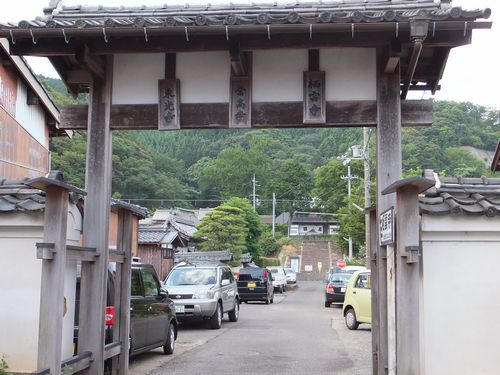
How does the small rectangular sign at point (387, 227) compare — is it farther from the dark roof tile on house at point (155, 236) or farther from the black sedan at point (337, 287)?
the dark roof tile on house at point (155, 236)

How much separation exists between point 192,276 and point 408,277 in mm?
13533

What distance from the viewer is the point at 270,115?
26.8ft

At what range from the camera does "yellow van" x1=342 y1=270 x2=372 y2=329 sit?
18406 millimetres

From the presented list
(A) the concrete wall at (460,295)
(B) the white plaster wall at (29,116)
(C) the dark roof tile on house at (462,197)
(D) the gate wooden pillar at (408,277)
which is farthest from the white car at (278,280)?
Result: (D) the gate wooden pillar at (408,277)

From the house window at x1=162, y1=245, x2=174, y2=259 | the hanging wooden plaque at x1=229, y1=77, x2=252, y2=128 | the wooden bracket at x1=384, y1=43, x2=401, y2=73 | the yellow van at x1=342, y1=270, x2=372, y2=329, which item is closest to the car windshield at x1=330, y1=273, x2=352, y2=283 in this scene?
the house window at x1=162, y1=245, x2=174, y2=259

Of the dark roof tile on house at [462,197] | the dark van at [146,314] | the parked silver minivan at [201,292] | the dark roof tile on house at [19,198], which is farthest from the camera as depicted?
the parked silver minivan at [201,292]

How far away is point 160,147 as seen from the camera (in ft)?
335

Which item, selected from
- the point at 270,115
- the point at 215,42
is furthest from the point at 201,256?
the point at 215,42

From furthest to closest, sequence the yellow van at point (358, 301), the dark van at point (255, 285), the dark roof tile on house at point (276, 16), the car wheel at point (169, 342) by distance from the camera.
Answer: the dark van at point (255, 285), the yellow van at point (358, 301), the car wheel at point (169, 342), the dark roof tile on house at point (276, 16)

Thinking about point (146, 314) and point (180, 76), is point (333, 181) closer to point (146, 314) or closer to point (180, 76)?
point (146, 314)

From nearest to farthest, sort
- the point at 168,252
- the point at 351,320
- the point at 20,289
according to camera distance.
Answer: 1. the point at 20,289
2. the point at 351,320
3. the point at 168,252

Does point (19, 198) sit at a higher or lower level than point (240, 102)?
lower

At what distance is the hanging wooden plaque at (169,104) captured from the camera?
27.1 feet

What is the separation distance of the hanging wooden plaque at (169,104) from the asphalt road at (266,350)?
500cm
